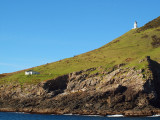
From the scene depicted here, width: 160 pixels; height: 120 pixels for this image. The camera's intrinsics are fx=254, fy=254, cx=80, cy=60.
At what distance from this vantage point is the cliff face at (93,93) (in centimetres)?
6575

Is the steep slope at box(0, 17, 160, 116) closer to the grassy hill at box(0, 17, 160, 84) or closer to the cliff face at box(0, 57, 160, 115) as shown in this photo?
the cliff face at box(0, 57, 160, 115)

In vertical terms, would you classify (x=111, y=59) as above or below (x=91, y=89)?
above

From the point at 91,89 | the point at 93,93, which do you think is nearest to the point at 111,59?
the point at 91,89

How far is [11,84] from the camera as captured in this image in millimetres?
87000

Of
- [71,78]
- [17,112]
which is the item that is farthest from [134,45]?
[17,112]

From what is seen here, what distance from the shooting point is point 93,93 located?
70.2 metres

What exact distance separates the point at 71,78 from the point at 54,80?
5474 mm

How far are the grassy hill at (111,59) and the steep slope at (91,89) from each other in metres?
0.37

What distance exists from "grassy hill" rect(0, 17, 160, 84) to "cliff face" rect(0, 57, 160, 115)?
463cm

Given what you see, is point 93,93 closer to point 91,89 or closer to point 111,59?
point 91,89

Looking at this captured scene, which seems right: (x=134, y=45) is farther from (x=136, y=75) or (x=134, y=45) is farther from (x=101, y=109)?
(x=101, y=109)

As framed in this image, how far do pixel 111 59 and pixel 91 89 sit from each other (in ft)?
85.8

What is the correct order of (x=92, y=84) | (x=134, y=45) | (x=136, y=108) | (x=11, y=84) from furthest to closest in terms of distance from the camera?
(x=134, y=45), (x=11, y=84), (x=92, y=84), (x=136, y=108)

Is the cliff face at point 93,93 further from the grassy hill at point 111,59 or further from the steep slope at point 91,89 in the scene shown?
the grassy hill at point 111,59
